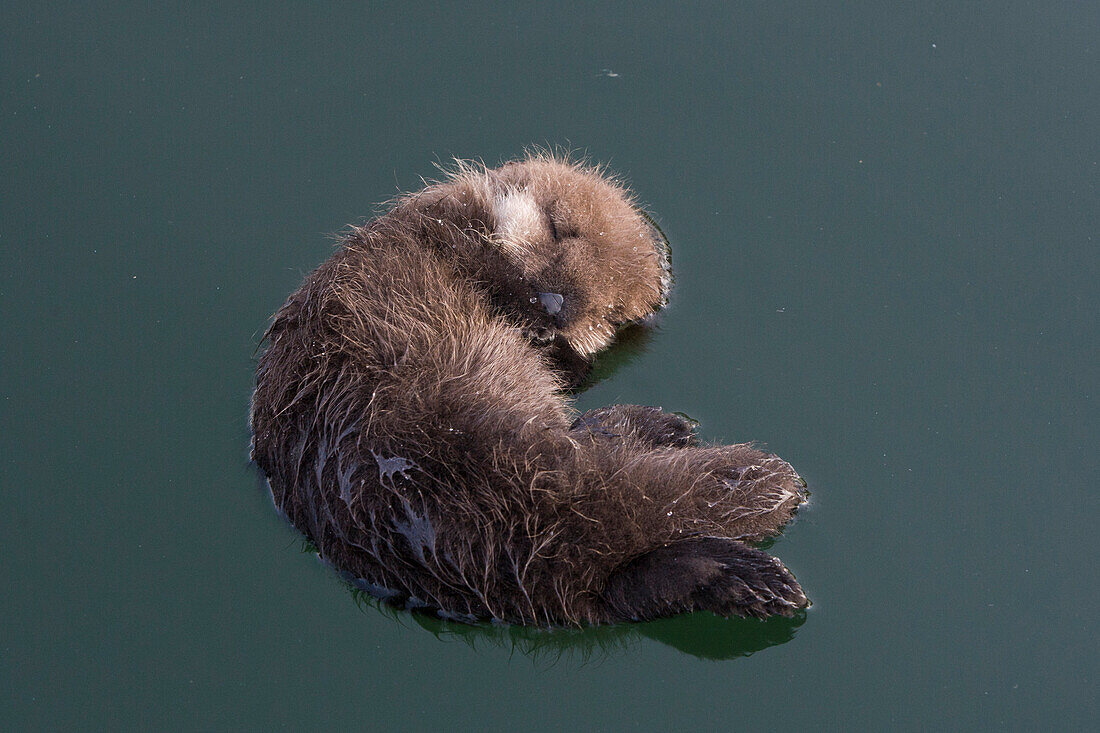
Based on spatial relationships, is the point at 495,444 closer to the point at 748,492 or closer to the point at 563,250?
the point at 748,492

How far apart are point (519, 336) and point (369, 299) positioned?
1.77 feet

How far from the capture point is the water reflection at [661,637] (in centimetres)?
295

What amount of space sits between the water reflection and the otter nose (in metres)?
1.08

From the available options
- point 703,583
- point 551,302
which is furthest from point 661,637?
point 551,302

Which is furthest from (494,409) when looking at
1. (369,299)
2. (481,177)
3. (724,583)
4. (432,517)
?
(481,177)

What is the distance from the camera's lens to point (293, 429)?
3059mm

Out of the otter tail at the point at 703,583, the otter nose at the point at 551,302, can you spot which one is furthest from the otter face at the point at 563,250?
the otter tail at the point at 703,583

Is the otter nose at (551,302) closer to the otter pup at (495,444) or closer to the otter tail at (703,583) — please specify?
the otter pup at (495,444)

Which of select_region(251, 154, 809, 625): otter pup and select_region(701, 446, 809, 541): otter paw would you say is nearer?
select_region(251, 154, 809, 625): otter pup

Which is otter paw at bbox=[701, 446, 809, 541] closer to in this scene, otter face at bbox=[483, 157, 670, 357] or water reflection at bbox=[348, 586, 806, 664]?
water reflection at bbox=[348, 586, 806, 664]

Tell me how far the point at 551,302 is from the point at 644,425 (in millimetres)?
519

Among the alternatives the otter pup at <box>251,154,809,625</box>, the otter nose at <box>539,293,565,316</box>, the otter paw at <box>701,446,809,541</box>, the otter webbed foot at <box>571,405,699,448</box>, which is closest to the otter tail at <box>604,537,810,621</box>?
the otter pup at <box>251,154,809,625</box>

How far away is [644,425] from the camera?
3355mm

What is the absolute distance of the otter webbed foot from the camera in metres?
3.28
